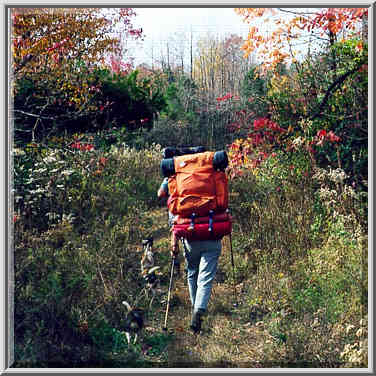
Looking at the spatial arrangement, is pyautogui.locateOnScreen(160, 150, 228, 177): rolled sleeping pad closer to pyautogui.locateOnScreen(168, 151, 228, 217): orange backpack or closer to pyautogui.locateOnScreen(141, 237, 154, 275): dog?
pyautogui.locateOnScreen(168, 151, 228, 217): orange backpack

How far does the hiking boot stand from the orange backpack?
39.3 inches

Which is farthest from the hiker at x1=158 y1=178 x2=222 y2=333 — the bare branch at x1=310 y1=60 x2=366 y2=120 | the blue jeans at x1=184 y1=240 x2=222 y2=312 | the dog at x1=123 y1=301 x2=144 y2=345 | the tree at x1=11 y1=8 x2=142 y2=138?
the bare branch at x1=310 y1=60 x2=366 y2=120

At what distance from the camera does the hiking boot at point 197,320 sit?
4426 mm

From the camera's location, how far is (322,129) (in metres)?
5.47

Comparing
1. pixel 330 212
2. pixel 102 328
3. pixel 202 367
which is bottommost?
pixel 202 367

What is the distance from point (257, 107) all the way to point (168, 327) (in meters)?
2.83

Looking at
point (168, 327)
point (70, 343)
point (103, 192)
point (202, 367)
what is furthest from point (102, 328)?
point (103, 192)

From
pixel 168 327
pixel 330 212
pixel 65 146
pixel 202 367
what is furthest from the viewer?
pixel 65 146

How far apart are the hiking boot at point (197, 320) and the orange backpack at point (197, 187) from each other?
1.00 meters

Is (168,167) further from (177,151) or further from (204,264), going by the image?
(204,264)

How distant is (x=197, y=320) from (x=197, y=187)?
134 cm

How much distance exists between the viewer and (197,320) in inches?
174

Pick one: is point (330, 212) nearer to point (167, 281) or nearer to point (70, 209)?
point (167, 281)

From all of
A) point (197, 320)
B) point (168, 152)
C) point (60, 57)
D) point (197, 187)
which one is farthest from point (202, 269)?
point (60, 57)
